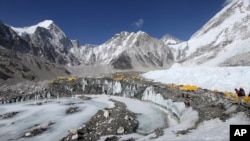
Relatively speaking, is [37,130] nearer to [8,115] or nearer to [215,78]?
[8,115]

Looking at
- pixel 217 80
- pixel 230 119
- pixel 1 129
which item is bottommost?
pixel 1 129

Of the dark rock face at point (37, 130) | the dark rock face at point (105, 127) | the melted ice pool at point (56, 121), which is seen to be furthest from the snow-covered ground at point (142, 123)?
the dark rock face at point (105, 127)

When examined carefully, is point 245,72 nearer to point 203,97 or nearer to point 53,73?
point 203,97

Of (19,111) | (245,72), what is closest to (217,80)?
(245,72)

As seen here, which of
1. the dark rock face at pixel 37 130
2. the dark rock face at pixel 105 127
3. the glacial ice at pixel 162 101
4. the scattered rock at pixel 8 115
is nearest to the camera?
the dark rock face at pixel 105 127

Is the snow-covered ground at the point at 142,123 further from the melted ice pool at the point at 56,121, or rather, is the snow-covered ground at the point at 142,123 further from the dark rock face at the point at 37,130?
the dark rock face at the point at 37,130

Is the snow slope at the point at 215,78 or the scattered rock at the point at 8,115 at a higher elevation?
the snow slope at the point at 215,78

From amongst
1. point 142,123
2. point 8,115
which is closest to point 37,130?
point 142,123

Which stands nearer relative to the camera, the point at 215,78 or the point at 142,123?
the point at 142,123
